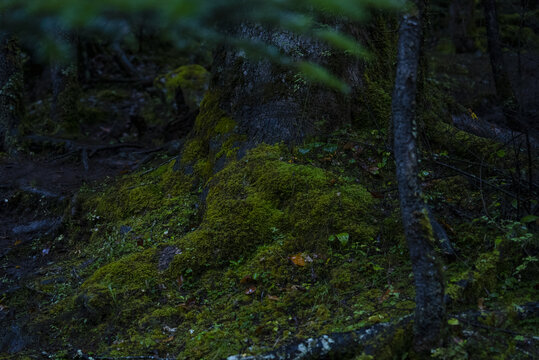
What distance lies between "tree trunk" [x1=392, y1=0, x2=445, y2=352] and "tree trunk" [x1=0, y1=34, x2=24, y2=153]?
870 cm

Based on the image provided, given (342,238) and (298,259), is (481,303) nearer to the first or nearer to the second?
(342,238)

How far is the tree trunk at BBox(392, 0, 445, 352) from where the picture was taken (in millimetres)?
2414

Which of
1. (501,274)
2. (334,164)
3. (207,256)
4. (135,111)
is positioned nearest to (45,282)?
(207,256)

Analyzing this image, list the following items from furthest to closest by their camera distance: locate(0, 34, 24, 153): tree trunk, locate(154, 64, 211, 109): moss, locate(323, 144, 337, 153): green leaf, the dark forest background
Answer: locate(154, 64, 211, 109): moss
locate(0, 34, 24, 153): tree trunk
locate(323, 144, 337, 153): green leaf
the dark forest background

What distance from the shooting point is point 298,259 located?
12.0ft

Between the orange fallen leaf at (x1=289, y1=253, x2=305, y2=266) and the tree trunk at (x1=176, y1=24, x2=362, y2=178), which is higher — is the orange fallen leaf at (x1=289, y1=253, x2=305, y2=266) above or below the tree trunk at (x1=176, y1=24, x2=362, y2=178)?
below

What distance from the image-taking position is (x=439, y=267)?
2.48 meters

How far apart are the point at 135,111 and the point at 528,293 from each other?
11405mm

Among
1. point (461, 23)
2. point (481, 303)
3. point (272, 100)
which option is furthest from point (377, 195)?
point (461, 23)

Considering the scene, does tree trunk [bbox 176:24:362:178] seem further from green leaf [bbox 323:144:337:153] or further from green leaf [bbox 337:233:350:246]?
green leaf [bbox 337:233:350:246]

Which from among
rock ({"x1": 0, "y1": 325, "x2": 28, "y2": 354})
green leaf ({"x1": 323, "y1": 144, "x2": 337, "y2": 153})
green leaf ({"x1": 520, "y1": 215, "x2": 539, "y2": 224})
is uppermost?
green leaf ({"x1": 323, "y1": 144, "x2": 337, "y2": 153})

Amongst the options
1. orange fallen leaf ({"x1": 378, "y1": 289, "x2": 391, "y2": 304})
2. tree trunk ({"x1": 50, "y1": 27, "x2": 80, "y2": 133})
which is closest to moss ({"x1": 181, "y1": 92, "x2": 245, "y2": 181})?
orange fallen leaf ({"x1": 378, "y1": 289, "x2": 391, "y2": 304})

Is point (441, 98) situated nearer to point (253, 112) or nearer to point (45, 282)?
point (253, 112)

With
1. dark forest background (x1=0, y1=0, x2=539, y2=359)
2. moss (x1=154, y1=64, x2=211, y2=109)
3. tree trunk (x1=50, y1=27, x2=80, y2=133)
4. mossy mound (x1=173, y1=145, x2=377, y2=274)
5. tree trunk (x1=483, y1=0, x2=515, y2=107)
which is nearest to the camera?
dark forest background (x1=0, y1=0, x2=539, y2=359)
